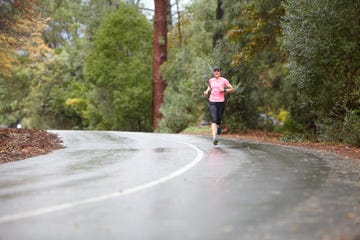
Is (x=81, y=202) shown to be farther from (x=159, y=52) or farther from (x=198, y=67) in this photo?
(x=159, y=52)

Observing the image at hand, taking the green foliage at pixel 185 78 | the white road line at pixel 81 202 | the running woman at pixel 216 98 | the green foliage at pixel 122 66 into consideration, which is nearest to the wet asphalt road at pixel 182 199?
the white road line at pixel 81 202

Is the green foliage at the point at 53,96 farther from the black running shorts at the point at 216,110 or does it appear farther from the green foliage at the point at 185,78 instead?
the black running shorts at the point at 216,110

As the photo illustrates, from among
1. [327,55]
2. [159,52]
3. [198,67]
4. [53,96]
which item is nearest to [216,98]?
[327,55]

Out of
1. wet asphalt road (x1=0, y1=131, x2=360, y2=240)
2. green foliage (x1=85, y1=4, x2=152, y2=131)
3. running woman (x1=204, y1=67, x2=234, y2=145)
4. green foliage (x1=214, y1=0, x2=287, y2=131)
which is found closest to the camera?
wet asphalt road (x1=0, y1=131, x2=360, y2=240)

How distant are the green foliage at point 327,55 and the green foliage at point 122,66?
19781mm

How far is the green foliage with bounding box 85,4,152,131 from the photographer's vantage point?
119 ft

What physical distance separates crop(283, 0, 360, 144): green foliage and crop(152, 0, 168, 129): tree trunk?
1741 cm

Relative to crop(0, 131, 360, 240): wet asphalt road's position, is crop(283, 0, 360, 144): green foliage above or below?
above

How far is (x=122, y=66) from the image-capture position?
36688mm

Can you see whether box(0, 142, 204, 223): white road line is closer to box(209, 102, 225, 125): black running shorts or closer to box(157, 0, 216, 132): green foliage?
box(209, 102, 225, 125): black running shorts

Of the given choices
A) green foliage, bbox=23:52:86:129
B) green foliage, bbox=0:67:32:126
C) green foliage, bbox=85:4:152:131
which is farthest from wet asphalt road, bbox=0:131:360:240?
green foliage, bbox=0:67:32:126

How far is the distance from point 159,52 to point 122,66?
3.57 m

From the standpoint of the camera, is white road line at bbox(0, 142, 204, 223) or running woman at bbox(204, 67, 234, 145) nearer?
white road line at bbox(0, 142, 204, 223)

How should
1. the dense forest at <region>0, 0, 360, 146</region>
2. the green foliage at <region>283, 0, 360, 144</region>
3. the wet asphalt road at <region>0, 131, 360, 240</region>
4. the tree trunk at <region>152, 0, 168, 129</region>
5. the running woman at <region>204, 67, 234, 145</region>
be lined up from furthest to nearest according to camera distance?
the tree trunk at <region>152, 0, 168, 129</region> < the dense forest at <region>0, 0, 360, 146</region> < the green foliage at <region>283, 0, 360, 144</region> < the running woman at <region>204, 67, 234, 145</region> < the wet asphalt road at <region>0, 131, 360, 240</region>
